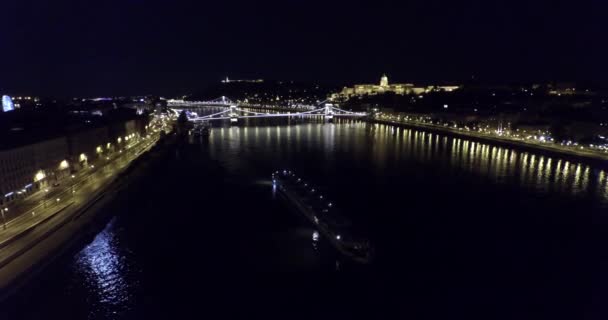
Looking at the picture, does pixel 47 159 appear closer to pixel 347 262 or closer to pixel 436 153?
pixel 347 262

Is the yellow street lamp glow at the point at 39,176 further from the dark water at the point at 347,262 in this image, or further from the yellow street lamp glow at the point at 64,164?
the dark water at the point at 347,262

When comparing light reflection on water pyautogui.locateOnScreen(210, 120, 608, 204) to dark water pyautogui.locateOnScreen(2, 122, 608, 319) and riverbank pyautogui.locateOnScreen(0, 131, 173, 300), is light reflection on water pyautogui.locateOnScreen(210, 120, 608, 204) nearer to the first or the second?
dark water pyautogui.locateOnScreen(2, 122, 608, 319)

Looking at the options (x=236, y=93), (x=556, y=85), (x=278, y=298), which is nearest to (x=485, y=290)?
(x=278, y=298)

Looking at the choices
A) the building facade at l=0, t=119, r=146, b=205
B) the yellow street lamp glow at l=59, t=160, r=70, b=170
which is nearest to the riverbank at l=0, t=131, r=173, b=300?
the building facade at l=0, t=119, r=146, b=205

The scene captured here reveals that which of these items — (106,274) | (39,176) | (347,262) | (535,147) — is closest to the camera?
(106,274)

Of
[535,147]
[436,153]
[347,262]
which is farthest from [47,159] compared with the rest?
[535,147]

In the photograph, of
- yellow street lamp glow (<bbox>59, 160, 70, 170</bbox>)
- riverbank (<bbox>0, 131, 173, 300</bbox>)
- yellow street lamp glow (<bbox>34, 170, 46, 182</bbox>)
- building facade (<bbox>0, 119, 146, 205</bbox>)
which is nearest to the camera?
riverbank (<bbox>0, 131, 173, 300</bbox>)
